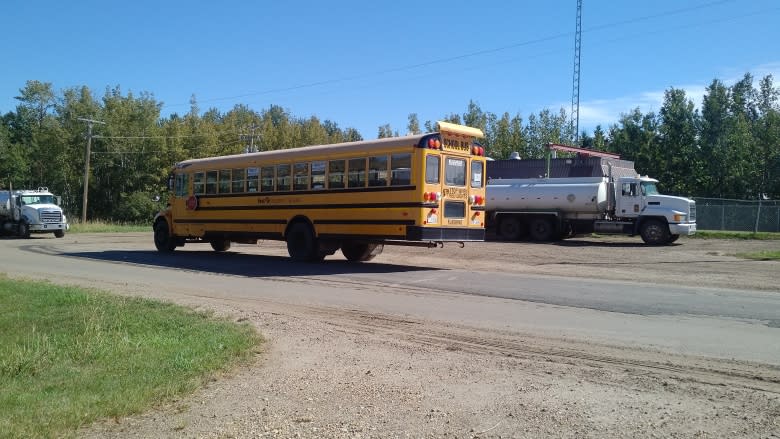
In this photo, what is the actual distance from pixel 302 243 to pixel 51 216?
23121 millimetres

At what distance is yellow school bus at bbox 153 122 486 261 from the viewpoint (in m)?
15.9

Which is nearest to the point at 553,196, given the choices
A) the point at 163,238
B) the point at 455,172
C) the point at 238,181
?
the point at 455,172

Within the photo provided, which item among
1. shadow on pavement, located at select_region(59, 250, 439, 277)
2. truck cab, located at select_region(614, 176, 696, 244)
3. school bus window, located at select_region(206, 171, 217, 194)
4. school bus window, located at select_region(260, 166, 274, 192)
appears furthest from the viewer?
truck cab, located at select_region(614, 176, 696, 244)

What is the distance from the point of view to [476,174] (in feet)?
56.3

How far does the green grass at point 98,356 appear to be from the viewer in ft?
17.8

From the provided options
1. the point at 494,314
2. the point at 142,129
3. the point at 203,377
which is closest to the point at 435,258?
the point at 494,314

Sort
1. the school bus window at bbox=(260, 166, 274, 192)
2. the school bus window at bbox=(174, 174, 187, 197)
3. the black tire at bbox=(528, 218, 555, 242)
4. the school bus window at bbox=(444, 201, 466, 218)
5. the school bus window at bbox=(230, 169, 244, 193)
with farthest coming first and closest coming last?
the black tire at bbox=(528, 218, 555, 242) < the school bus window at bbox=(174, 174, 187, 197) < the school bus window at bbox=(230, 169, 244, 193) < the school bus window at bbox=(260, 166, 274, 192) < the school bus window at bbox=(444, 201, 466, 218)

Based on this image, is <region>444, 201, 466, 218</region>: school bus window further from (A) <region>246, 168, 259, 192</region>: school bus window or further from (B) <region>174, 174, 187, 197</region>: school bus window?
(B) <region>174, 174, 187, 197</region>: school bus window

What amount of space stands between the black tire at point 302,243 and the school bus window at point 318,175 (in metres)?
1.25

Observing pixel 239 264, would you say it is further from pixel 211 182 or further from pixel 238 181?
pixel 211 182

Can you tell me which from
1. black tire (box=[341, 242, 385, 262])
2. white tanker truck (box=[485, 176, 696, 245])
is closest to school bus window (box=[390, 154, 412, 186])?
black tire (box=[341, 242, 385, 262])

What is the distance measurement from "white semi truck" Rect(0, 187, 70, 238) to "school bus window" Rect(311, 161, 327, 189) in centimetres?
2371

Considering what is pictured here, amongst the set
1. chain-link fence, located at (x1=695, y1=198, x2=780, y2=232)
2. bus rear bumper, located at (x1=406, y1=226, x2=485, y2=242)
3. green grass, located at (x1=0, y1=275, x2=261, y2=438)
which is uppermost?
chain-link fence, located at (x1=695, y1=198, x2=780, y2=232)

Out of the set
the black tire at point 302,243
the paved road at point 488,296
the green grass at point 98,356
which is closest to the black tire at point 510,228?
the paved road at point 488,296
